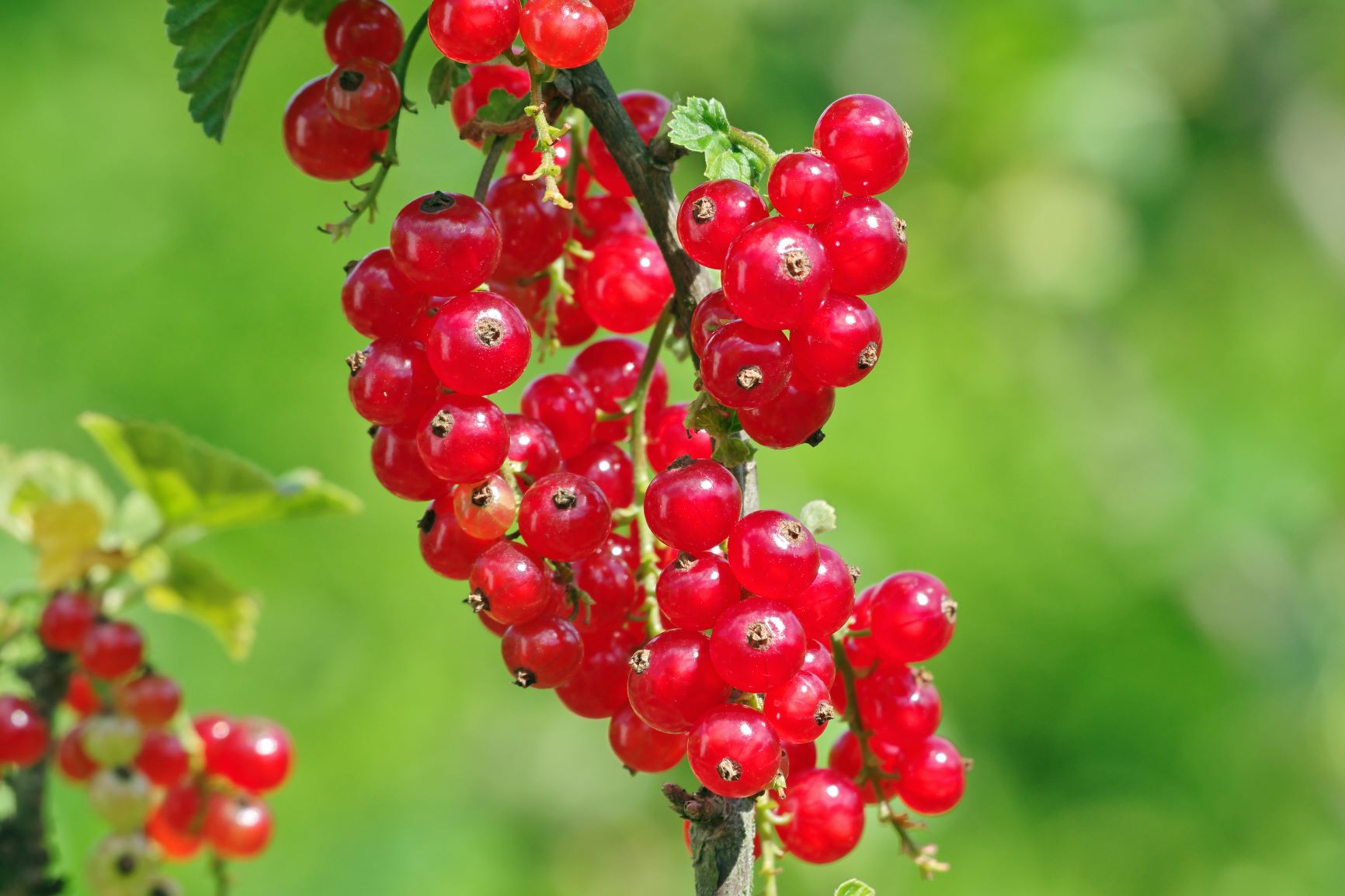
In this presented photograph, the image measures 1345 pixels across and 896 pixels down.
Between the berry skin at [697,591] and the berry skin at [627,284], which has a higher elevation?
the berry skin at [627,284]

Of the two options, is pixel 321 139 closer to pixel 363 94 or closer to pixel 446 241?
pixel 363 94

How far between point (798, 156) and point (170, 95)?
506 centimetres

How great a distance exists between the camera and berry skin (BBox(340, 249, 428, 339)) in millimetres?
806

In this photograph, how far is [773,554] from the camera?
2.41ft

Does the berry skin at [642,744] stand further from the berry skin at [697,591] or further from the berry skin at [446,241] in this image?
the berry skin at [446,241]

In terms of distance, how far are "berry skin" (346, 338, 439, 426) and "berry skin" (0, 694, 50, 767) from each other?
0.64 meters

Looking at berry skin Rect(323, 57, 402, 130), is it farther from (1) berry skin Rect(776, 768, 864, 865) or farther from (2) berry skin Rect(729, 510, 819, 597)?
(1) berry skin Rect(776, 768, 864, 865)

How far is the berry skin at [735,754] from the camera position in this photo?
72 cm

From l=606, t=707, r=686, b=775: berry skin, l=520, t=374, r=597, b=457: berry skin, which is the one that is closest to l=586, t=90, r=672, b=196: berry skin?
l=520, t=374, r=597, b=457: berry skin

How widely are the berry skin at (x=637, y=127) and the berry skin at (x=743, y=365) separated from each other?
0.26 metres

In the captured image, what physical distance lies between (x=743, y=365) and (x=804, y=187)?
11 centimetres

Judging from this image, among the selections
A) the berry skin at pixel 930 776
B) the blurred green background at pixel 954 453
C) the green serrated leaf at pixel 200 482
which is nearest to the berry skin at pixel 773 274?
the berry skin at pixel 930 776

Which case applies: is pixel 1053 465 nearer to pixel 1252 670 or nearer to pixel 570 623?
pixel 1252 670

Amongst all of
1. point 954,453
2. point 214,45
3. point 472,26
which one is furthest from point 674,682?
point 954,453
